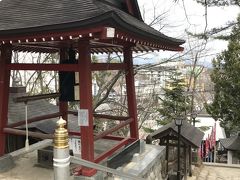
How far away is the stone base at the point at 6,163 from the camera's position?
5906 millimetres

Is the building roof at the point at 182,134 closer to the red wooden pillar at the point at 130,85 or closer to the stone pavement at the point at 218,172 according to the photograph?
the stone pavement at the point at 218,172

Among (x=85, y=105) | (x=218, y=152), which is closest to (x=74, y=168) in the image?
(x=85, y=105)

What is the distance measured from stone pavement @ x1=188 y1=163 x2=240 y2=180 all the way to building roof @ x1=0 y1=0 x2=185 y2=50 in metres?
7.28

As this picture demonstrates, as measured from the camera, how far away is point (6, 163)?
237 inches

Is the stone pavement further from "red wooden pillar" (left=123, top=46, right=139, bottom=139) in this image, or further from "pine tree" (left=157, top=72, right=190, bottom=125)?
"pine tree" (left=157, top=72, right=190, bottom=125)

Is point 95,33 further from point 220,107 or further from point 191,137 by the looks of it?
point 220,107

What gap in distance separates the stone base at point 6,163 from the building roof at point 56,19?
2.22 meters

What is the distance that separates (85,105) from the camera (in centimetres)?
522

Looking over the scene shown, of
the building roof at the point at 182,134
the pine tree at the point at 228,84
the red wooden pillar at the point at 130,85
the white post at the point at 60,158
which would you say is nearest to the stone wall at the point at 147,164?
the red wooden pillar at the point at 130,85

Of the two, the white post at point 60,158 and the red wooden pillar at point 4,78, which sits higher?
the red wooden pillar at point 4,78

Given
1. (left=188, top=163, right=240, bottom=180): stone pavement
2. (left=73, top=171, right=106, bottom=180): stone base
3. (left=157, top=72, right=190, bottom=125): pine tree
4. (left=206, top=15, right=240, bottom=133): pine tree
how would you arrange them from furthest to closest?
(left=157, top=72, right=190, bottom=125): pine tree < (left=206, top=15, right=240, bottom=133): pine tree < (left=188, top=163, right=240, bottom=180): stone pavement < (left=73, top=171, right=106, bottom=180): stone base

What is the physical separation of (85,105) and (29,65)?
1.43 metres

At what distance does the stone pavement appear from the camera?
458 inches

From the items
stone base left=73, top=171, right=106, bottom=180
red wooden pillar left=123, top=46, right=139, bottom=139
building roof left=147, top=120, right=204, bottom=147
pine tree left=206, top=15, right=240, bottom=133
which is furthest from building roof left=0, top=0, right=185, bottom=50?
pine tree left=206, top=15, right=240, bottom=133
